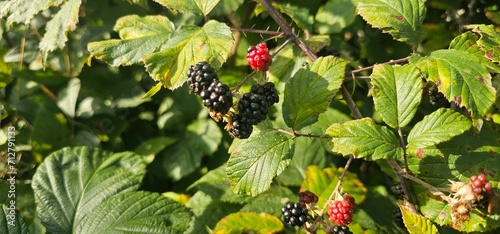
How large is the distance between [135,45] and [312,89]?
54 cm

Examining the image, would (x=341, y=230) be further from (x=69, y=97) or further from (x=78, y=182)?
(x=69, y=97)

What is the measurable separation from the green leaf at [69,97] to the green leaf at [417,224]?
170 centimetres

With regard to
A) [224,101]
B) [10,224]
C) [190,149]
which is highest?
[224,101]

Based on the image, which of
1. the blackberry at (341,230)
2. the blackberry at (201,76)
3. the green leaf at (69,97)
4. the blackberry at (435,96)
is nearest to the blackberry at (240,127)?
the blackberry at (201,76)

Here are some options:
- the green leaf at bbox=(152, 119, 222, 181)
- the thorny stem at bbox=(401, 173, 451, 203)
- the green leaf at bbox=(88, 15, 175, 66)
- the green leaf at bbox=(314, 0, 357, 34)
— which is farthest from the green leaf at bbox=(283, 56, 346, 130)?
the green leaf at bbox=(152, 119, 222, 181)

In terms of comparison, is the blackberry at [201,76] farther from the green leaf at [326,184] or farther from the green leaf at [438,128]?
the green leaf at [326,184]

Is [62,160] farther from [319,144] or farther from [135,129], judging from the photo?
[319,144]

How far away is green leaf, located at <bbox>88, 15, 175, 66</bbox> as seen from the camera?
1.69 metres

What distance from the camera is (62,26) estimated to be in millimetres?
2117

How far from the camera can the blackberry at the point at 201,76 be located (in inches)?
56.4

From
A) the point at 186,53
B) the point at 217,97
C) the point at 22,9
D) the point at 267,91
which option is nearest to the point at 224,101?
the point at 217,97

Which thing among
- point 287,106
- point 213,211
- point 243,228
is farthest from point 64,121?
point 287,106

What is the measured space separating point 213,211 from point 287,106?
0.68 metres

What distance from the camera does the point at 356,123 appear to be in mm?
1493
